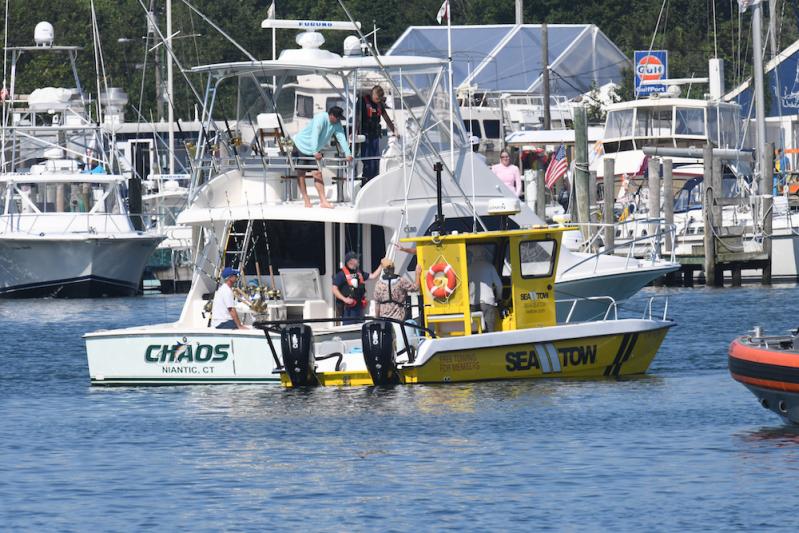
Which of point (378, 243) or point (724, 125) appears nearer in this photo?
point (378, 243)

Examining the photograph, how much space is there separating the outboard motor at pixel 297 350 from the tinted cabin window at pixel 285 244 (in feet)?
8.42

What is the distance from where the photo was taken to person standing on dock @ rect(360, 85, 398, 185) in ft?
80.2

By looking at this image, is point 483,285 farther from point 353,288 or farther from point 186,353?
point 186,353

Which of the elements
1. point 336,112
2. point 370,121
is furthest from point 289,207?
point 370,121

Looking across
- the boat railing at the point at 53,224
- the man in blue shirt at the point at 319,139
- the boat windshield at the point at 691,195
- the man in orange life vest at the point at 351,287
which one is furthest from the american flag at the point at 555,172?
the man in orange life vest at the point at 351,287

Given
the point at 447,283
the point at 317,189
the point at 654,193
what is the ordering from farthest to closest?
the point at 654,193, the point at 317,189, the point at 447,283

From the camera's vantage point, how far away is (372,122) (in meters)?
24.5

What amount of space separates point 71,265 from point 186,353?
2272cm

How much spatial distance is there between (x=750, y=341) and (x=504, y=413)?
3.02 m

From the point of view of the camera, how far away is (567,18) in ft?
292

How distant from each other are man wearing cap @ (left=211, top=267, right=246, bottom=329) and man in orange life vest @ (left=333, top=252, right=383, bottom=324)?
1367 mm

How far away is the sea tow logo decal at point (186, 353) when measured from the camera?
2270cm

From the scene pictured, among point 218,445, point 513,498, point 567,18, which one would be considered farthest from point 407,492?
point 567,18

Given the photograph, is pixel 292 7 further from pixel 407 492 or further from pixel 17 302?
pixel 407 492
